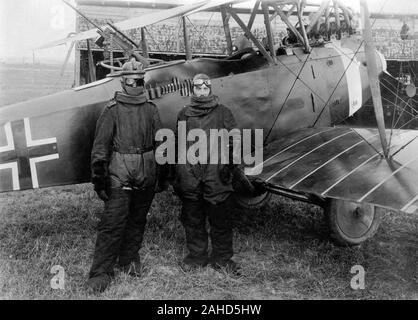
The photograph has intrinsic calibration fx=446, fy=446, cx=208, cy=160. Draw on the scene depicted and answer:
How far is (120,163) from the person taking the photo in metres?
3.60

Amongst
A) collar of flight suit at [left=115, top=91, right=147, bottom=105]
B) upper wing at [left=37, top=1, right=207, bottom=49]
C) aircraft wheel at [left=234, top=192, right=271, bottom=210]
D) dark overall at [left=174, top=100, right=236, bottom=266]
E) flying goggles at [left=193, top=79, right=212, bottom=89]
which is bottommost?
aircraft wheel at [left=234, top=192, right=271, bottom=210]

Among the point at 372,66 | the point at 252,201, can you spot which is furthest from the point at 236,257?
the point at 372,66

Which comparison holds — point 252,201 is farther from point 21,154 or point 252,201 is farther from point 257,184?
point 21,154

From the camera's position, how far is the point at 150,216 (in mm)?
5430

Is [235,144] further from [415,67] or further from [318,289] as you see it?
[415,67]

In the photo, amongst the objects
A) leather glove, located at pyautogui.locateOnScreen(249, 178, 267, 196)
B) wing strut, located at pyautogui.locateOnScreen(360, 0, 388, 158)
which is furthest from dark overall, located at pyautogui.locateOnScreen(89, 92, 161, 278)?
wing strut, located at pyautogui.locateOnScreen(360, 0, 388, 158)

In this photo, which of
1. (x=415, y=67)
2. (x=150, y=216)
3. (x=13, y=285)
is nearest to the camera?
(x=13, y=285)

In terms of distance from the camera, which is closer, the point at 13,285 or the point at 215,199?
the point at 13,285

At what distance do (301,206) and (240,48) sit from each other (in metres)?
2.28

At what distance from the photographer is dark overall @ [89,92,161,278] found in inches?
141

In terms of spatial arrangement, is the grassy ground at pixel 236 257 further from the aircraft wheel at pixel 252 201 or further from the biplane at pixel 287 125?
the biplane at pixel 287 125

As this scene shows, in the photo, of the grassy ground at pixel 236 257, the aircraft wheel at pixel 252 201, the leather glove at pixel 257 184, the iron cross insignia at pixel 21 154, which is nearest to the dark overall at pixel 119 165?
the grassy ground at pixel 236 257

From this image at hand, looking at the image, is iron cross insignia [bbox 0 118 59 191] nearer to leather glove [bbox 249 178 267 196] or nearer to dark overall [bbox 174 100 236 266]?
dark overall [bbox 174 100 236 266]
